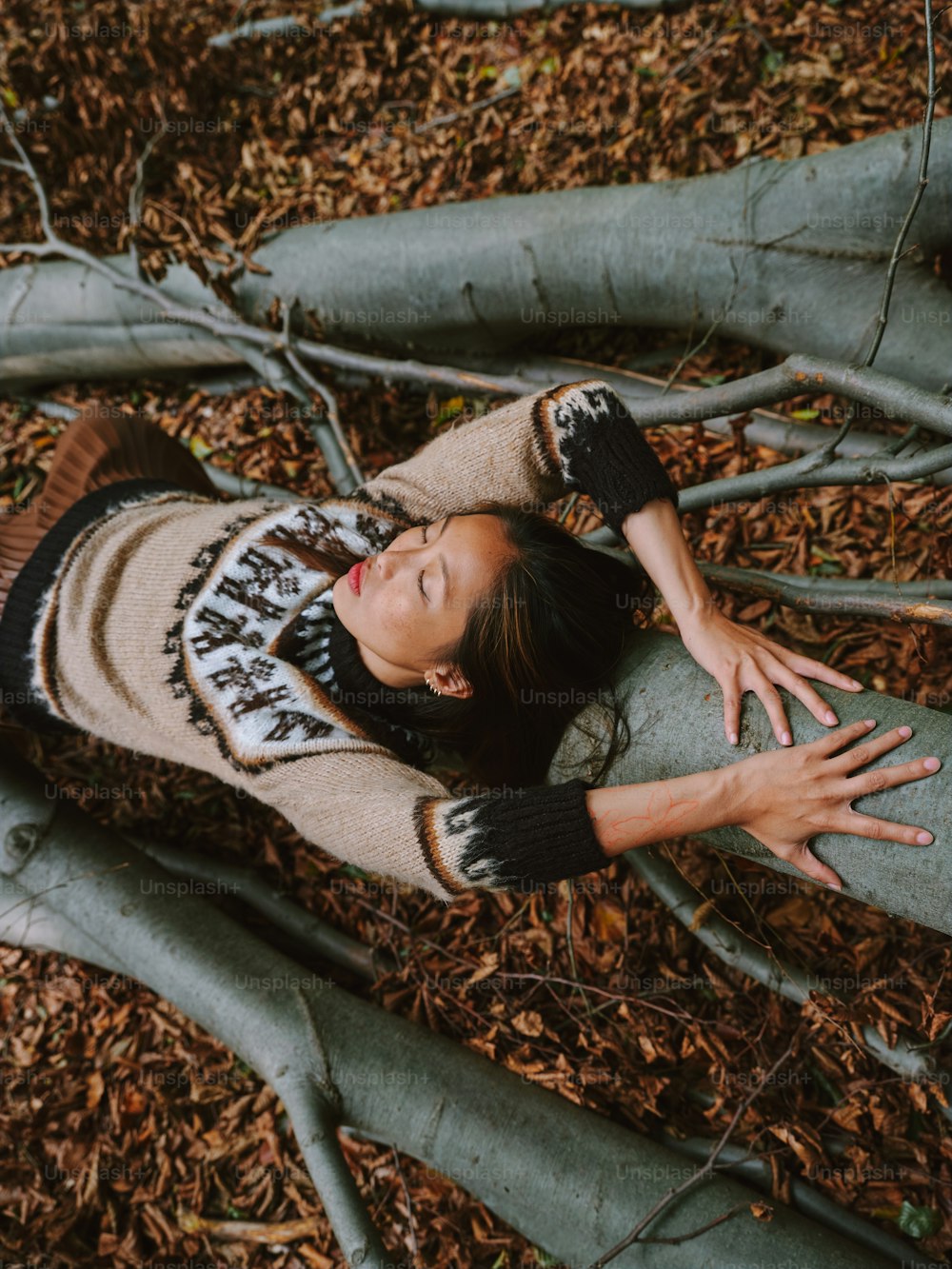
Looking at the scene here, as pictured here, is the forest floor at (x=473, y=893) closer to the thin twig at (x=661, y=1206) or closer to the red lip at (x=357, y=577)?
the thin twig at (x=661, y=1206)

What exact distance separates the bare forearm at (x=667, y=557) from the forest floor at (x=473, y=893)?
1.94 feet

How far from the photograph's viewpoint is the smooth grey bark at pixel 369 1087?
2406 mm

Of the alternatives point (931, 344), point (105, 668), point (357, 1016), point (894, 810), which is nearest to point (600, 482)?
point (894, 810)

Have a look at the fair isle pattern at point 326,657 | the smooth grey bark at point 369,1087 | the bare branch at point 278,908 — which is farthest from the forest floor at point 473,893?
the fair isle pattern at point 326,657

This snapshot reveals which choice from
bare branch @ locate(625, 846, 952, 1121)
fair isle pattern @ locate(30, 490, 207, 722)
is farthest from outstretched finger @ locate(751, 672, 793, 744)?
fair isle pattern @ locate(30, 490, 207, 722)

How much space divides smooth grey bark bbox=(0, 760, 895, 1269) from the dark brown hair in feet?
3.56

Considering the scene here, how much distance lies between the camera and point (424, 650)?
238cm

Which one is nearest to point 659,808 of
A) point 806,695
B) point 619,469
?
point 806,695

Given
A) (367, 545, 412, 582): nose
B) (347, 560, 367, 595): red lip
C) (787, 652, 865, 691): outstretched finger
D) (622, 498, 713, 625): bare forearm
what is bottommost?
(787, 652, 865, 691): outstretched finger

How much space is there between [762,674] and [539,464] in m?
1.00

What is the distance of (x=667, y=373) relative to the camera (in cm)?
383

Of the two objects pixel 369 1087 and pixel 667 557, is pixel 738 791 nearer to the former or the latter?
pixel 667 557

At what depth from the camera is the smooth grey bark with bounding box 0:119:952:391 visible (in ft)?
9.71

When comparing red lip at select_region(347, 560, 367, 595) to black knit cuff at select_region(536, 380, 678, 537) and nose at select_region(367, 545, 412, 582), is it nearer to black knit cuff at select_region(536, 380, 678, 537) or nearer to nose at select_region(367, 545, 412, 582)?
nose at select_region(367, 545, 412, 582)
